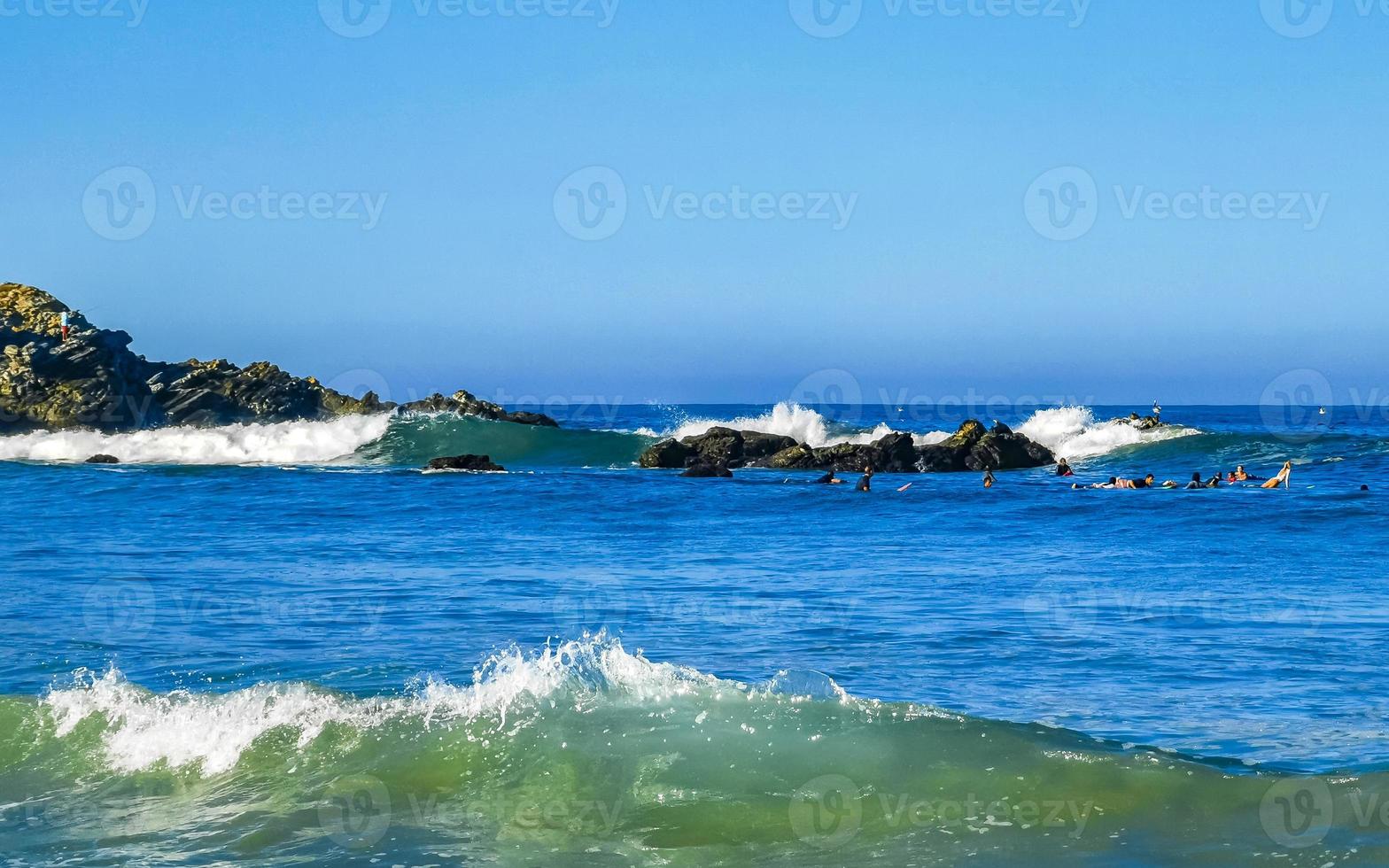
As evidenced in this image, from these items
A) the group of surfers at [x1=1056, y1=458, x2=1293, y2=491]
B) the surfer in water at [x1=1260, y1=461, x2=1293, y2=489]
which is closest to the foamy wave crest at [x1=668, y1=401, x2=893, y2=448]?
Answer: the group of surfers at [x1=1056, y1=458, x2=1293, y2=491]

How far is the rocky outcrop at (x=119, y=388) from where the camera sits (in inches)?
1982

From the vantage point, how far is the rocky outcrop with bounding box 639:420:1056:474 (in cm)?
4184

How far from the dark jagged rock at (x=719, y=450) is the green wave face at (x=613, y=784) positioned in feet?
113

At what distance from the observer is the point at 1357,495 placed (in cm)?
2983

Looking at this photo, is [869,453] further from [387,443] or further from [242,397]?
[242,397]

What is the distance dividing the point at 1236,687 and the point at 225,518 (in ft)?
66.7

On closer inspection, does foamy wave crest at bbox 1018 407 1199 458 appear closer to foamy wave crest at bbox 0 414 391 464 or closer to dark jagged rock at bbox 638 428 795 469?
dark jagged rock at bbox 638 428 795 469

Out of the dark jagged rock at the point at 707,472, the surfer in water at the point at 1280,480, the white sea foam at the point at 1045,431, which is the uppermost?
the white sea foam at the point at 1045,431

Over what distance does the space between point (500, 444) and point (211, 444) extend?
10490 mm

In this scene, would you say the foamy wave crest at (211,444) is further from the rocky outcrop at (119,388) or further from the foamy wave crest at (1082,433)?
the foamy wave crest at (1082,433)

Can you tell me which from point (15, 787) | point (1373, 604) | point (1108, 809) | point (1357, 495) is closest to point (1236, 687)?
point (1108, 809)

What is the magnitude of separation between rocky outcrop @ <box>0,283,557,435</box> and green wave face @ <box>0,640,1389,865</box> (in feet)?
145

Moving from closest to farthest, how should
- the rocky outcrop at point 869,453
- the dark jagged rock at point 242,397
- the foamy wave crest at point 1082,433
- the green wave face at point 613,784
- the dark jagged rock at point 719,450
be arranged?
the green wave face at point 613,784 < the rocky outcrop at point 869,453 < the dark jagged rock at point 719,450 < the foamy wave crest at point 1082,433 < the dark jagged rock at point 242,397

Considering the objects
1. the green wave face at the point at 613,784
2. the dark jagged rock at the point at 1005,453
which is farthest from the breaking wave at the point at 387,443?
the green wave face at the point at 613,784
